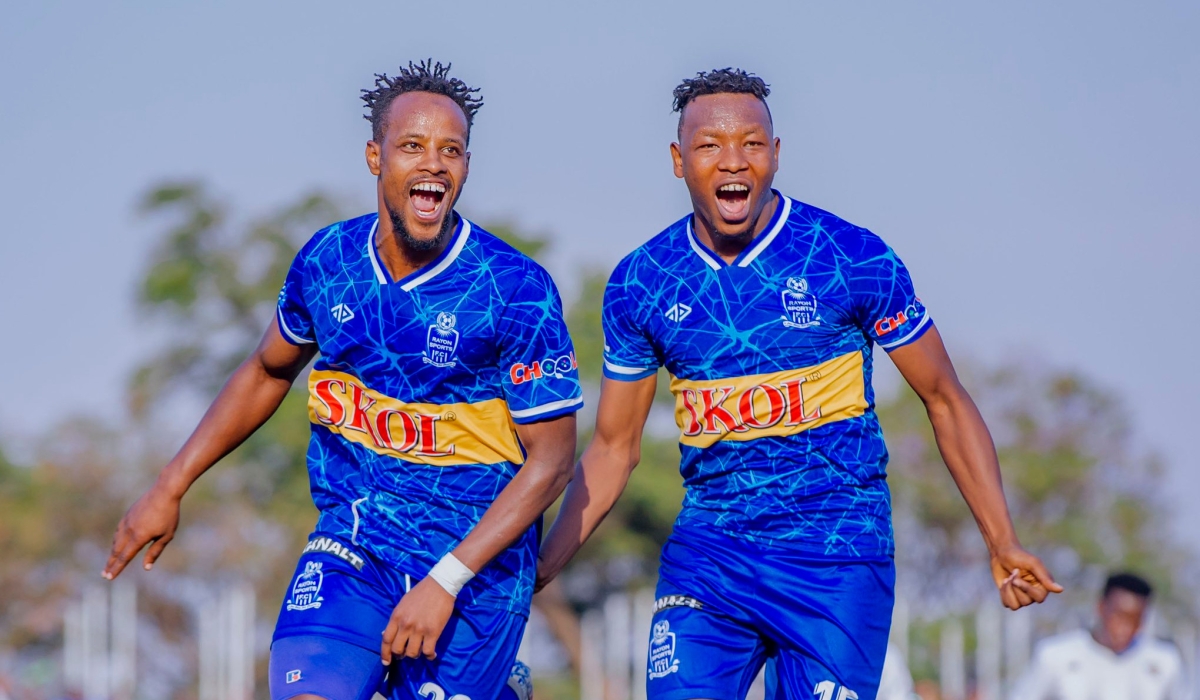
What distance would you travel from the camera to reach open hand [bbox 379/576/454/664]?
559 cm

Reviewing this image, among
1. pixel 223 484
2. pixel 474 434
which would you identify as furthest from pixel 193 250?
pixel 474 434

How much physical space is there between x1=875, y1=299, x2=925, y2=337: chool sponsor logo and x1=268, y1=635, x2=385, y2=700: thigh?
89.6 inches

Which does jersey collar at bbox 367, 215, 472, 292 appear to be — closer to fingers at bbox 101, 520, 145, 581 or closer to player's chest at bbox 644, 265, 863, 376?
player's chest at bbox 644, 265, 863, 376

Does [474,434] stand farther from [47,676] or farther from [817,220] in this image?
[47,676]

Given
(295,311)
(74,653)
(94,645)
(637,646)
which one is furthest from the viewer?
(637,646)

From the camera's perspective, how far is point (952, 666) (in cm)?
2484

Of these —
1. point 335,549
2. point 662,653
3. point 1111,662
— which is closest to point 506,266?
point 335,549

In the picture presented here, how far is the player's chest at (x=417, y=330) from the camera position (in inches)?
233

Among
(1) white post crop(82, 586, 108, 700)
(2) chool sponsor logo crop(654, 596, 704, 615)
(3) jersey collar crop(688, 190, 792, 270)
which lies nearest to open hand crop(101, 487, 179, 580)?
(2) chool sponsor logo crop(654, 596, 704, 615)

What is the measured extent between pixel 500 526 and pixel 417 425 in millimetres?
542

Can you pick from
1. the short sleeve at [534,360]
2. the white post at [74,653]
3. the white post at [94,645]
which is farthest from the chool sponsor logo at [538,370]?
the white post at [94,645]

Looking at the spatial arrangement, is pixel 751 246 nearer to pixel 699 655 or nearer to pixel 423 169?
pixel 423 169

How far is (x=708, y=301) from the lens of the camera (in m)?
6.19

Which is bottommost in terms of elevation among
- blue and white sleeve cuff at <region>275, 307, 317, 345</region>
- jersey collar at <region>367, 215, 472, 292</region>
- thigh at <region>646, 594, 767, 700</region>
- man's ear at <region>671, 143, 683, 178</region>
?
thigh at <region>646, 594, 767, 700</region>
